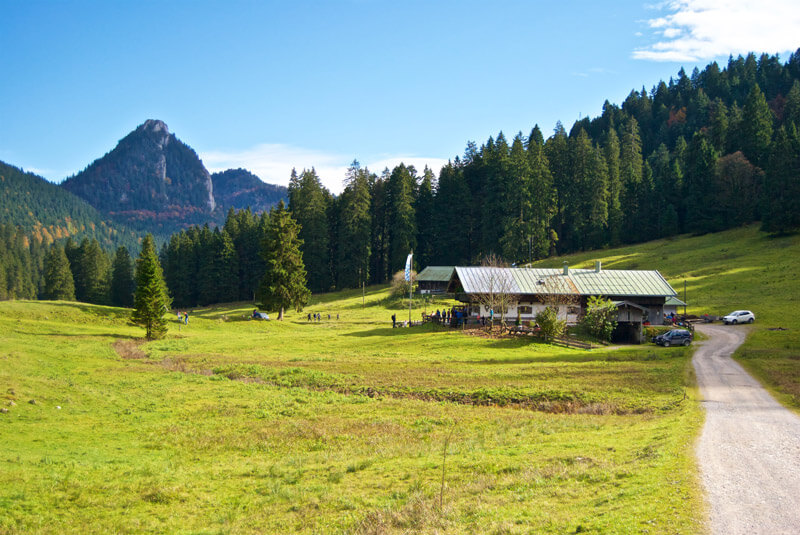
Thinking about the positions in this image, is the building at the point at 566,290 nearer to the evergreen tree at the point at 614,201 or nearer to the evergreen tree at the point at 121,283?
the evergreen tree at the point at 614,201

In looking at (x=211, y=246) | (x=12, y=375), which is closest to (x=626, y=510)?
(x=12, y=375)

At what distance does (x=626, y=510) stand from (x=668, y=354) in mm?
29985

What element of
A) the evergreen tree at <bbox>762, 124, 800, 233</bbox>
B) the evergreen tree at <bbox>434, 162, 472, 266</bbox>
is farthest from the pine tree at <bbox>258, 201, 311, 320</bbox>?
the evergreen tree at <bbox>762, 124, 800, 233</bbox>

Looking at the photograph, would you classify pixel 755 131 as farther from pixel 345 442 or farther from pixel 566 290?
pixel 345 442

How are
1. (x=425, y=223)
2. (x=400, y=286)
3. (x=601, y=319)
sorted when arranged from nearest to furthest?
(x=601, y=319), (x=400, y=286), (x=425, y=223)

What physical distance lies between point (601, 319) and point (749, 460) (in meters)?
33.7

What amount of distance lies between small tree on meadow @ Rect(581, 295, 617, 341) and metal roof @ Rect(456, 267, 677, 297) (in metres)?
4.06

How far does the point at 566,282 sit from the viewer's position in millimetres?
51469

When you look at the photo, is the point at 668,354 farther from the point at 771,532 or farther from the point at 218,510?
the point at 218,510

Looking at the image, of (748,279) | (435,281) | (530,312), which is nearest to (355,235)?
(435,281)

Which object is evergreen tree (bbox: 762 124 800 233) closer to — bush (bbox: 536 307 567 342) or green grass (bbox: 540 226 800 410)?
green grass (bbox: 540 226 800 410)

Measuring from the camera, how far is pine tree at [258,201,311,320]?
213 feet

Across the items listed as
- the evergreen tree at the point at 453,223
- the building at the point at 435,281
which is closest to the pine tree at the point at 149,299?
the building at the point at 435,281

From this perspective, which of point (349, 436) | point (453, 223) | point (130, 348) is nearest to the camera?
point (349, 436)
